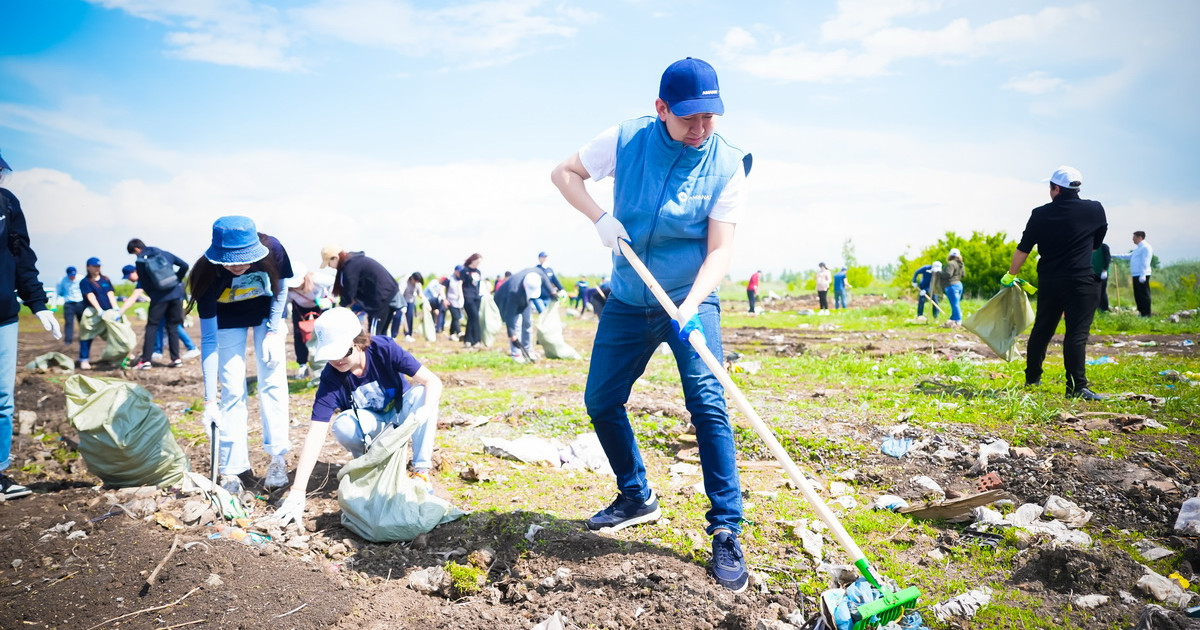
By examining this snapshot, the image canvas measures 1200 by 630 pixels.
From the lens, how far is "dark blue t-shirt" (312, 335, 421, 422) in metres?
3.54

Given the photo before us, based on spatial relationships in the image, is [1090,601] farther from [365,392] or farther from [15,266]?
[15,266]

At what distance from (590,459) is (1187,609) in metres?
3.07

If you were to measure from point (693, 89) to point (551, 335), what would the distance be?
7905 mm

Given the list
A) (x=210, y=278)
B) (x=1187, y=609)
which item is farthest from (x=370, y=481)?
(x=1187, y=609)

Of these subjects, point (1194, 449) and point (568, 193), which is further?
point (1194, 449)

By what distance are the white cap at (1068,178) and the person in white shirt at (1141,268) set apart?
851 cm

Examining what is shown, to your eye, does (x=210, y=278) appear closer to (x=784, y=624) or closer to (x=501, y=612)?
(x=501, y=612)

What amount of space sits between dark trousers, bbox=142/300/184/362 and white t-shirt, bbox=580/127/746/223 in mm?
8610

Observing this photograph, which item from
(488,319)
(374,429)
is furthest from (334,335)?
(488,319)

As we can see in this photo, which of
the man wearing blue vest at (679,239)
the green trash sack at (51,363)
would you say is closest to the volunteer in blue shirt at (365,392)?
the man wearing blue vest at (679,239)

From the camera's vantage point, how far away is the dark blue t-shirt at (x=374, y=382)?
3543mm

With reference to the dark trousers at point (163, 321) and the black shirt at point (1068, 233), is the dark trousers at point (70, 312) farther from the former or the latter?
the black shirt at point (1068, 233)

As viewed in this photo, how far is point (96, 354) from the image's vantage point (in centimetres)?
1288

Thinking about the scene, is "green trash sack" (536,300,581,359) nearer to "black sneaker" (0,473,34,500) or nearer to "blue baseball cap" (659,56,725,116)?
"black sneaker" (0,473,34,500)
